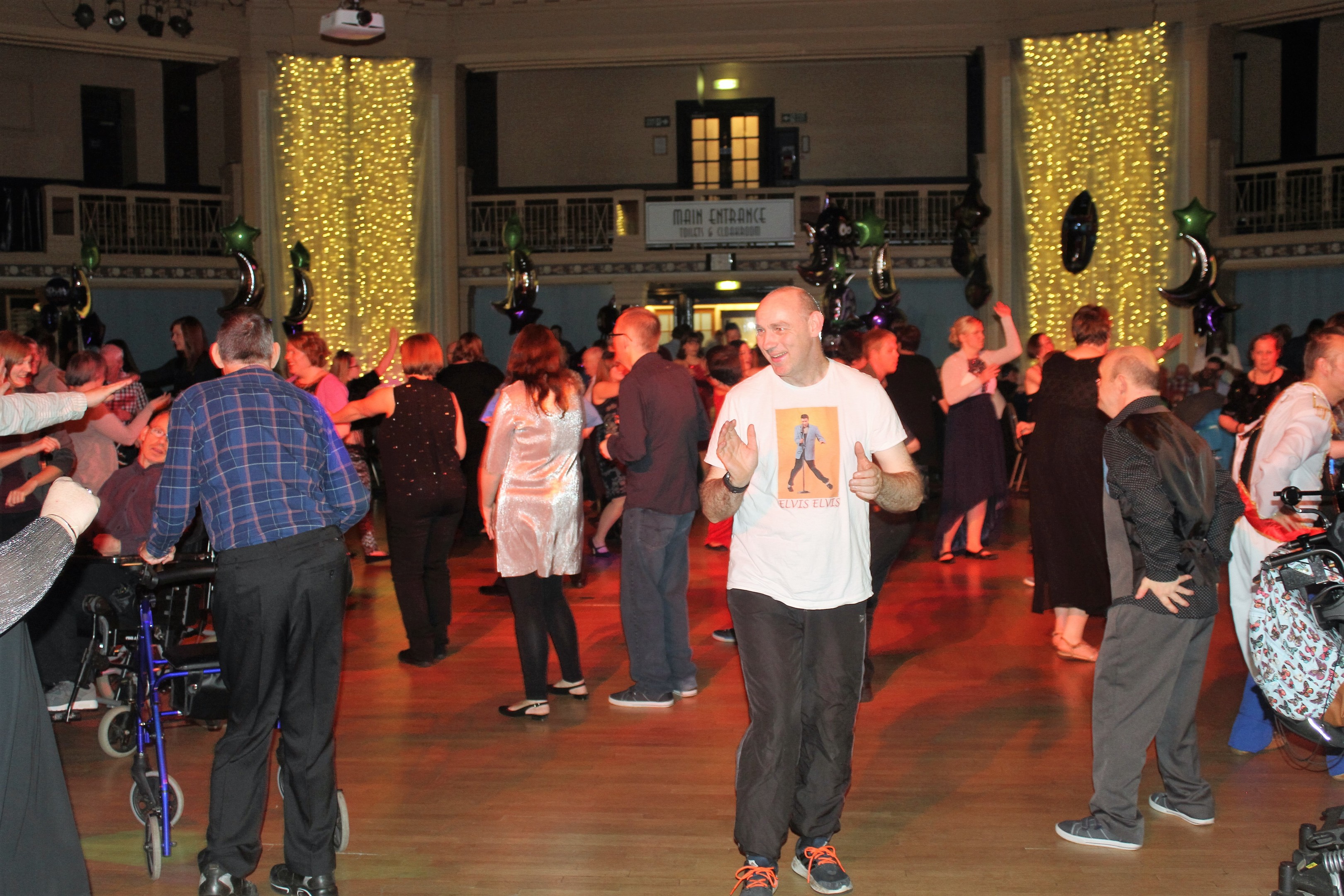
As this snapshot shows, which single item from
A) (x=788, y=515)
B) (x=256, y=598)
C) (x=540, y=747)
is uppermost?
(x=788, y=515)

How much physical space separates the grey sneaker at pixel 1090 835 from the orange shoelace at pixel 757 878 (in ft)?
3.33

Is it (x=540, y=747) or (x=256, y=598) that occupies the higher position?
(x=256, y=598)

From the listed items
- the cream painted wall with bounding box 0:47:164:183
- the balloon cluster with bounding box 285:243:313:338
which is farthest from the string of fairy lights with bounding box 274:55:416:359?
the cream painted wall with bounding box 0:47:164:183

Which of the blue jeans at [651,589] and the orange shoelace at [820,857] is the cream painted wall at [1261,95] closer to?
the blue jeans at [651,589]

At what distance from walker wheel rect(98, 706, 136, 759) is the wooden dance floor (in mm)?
52

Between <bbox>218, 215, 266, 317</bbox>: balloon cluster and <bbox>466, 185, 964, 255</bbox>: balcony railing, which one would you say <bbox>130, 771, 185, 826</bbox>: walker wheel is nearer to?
<bbox>218, 215, 266, 317</bbox>: balloon cluster

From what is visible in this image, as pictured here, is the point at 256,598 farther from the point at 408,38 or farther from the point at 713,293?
the point at 713,293

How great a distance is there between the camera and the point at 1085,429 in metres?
5.69

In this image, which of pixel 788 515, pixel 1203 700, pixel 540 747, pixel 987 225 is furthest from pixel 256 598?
pixel 987 225

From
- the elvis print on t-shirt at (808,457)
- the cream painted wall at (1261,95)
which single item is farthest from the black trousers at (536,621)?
the cream painted wall at (1261,95)

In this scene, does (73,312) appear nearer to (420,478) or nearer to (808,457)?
(420,478)

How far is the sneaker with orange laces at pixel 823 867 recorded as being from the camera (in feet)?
10.9

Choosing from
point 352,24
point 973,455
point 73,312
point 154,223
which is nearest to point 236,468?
point 973,455

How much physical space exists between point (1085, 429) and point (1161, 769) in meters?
2.21
